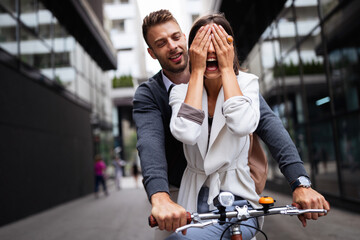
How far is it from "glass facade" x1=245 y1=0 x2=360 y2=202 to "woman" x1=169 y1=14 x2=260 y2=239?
727cm

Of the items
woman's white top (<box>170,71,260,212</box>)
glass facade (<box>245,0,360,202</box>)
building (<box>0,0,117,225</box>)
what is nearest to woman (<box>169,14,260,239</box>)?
woman's white top (<box>170,71,260,212</box>)

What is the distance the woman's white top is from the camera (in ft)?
5.22

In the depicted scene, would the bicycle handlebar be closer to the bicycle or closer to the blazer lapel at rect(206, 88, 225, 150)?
the bicycle

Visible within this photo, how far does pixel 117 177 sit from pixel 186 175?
18.9m

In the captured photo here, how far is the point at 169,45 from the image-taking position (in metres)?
2.05

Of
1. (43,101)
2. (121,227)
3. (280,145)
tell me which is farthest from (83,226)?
(280,145)

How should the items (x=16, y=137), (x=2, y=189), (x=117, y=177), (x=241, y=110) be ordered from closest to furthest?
(x=241, y=110)
(x=2, y=189)
(x=16, y=137)
(x=117, y=177)

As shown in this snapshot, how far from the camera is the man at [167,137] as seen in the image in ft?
5.32

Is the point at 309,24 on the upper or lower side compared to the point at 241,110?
upper

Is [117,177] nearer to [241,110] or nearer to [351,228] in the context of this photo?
[351,228]

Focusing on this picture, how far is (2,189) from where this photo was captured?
8594 mm

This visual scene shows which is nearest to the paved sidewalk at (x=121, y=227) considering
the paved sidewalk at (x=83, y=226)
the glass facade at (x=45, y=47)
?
the paved sidewalk at (x=83, y=226)

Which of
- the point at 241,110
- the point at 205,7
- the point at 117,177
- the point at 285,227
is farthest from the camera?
the point at 117,177

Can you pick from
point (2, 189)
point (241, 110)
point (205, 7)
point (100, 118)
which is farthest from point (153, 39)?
point (100, 118)
